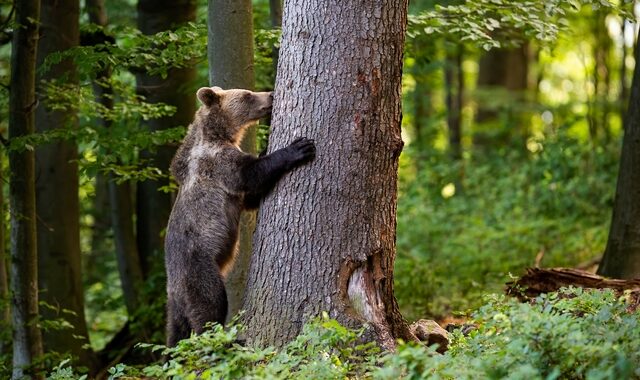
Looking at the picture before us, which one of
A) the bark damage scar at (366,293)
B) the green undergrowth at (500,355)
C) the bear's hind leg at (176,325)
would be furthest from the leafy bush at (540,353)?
the bear's hind leg at (176,325)

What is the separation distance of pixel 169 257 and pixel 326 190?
1752 mm

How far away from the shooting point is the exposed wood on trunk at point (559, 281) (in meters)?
7.69

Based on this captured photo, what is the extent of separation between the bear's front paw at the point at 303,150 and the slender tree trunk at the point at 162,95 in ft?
14.2

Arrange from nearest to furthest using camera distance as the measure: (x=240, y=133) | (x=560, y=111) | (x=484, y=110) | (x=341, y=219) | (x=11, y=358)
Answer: (x=341, y=219)
(x=240, y=133)
(x=11, y=358)
(x=560, y=111)
(x=484, y=110)

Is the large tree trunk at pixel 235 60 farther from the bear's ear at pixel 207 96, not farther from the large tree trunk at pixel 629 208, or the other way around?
the large tree trunk at pixel 629 208

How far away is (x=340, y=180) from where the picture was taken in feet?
19.6

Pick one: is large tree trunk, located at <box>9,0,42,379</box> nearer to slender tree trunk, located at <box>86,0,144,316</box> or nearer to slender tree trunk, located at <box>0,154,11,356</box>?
slender tree trunk, located at <box>0,154,11,356</box>

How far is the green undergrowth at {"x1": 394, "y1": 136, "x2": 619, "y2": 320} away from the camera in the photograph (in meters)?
10.4

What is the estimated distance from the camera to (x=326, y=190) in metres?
5.99

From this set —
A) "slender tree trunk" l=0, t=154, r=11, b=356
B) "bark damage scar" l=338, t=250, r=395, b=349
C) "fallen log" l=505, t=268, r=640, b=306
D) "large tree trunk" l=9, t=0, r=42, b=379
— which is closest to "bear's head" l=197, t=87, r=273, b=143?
"large tree trunk" l=9, t=0, r=42, b=379

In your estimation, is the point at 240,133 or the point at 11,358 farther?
the point at 11,358

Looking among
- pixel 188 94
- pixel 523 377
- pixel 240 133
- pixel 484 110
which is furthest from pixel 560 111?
pixel 523 377

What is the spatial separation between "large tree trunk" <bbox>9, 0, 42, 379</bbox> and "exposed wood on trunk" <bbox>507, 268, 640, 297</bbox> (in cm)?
472

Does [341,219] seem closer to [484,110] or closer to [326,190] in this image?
[326,190]
